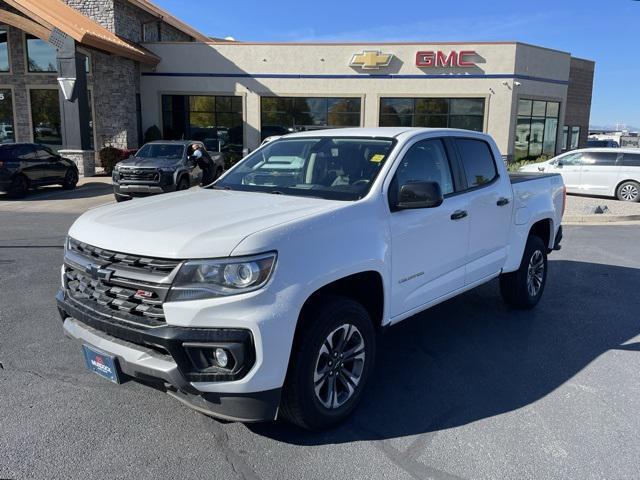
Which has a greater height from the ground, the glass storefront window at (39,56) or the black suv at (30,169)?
the glass storefront window at (39,56)

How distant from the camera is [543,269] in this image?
5977 mm

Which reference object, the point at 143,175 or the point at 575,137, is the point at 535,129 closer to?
the point at 575,137

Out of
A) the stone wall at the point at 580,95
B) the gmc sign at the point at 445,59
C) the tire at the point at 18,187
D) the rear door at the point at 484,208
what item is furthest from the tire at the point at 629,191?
the stone wall at the point at 580,95

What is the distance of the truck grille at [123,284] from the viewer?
289 cm

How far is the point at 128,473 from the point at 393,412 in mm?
1691

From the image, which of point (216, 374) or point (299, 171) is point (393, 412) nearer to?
point (216, 374)

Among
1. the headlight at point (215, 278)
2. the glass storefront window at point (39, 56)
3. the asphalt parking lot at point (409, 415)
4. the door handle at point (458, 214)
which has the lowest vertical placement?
the asphalt parking lot at point (409, 415)

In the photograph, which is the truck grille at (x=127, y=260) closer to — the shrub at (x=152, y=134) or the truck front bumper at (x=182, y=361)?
the truck front bumper at (x=182, y=361)

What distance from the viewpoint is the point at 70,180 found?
1758cm

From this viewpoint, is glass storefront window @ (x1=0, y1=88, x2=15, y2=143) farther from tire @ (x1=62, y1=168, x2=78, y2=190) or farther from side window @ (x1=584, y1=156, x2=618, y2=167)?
side window @ (x1=584, y1=156, x2=618, y2=167)

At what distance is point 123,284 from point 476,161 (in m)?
3.31

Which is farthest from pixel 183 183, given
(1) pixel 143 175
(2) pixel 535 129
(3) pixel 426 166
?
(2) pixel 535 129

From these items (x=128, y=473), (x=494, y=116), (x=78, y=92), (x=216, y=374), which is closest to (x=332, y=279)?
(x=216, y=374)

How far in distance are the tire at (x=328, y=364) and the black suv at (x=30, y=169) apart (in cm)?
1470
